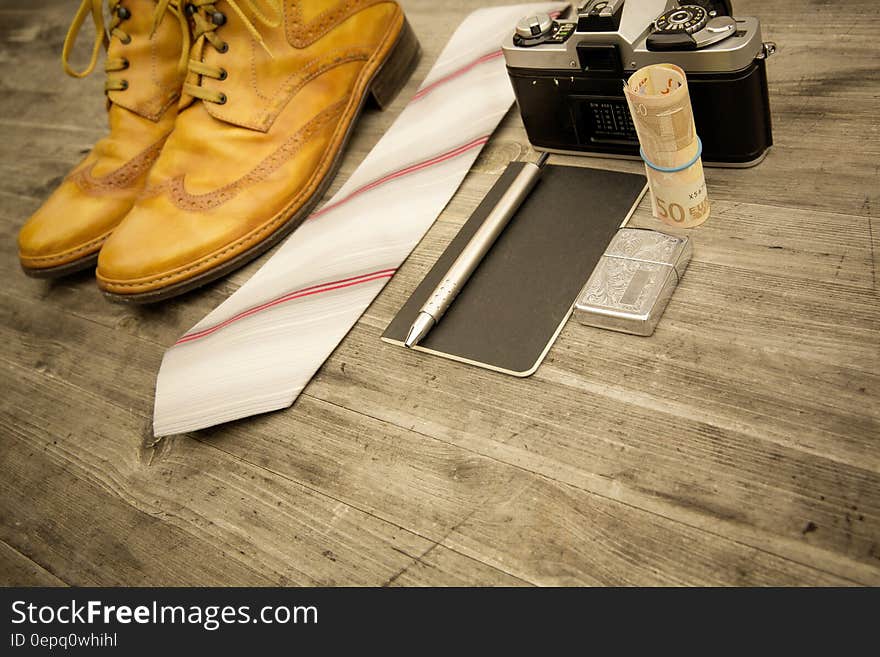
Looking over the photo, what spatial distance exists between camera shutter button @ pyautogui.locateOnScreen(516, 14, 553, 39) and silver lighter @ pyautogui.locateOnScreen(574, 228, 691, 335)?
0.25 meters

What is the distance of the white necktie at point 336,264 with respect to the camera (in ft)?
2.85

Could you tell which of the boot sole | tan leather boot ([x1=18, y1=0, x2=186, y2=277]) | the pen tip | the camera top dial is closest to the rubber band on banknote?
the camera top dial

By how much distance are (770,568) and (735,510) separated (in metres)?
0.05

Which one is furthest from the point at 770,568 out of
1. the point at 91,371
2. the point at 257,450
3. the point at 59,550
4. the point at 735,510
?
the point at 91,371

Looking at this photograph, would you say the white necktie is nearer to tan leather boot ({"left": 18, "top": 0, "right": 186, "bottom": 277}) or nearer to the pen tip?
the pen tip

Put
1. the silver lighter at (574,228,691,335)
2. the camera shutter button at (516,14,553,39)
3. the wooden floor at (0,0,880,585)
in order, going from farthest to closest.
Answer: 1. the camera shutter button at (516,14,553,39)
2. the silver lighter at (574,228,691,335)
3. the wooden floor at (0,0,880,585)

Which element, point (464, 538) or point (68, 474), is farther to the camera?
point (68, 474)

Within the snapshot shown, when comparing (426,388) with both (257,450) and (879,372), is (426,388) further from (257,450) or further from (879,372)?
(879,372)

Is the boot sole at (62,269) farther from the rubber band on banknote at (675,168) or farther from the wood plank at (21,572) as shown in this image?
the rubber band on banknote at (675,168)

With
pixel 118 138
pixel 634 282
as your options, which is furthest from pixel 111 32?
pixel 634 282

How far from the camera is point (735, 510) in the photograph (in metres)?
0.61

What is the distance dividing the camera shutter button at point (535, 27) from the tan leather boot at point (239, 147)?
35cm

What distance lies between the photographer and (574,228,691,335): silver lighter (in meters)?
0.74
